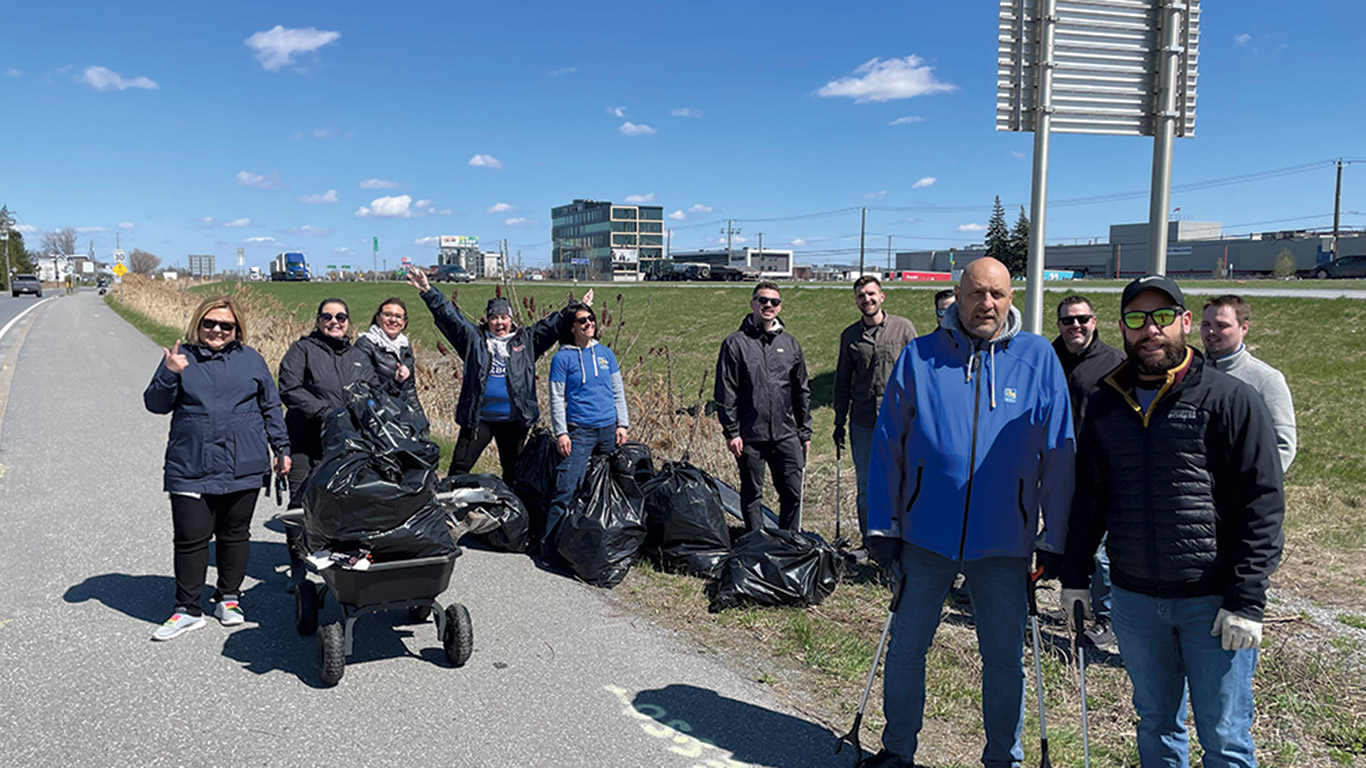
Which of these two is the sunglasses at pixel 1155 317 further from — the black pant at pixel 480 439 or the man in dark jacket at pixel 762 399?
the black pant at pixel 480 439

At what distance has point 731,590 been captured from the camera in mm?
5164

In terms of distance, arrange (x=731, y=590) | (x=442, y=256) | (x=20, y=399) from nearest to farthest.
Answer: (x=731, y=590) → (x=20, y=399) → (x=442, y=256)

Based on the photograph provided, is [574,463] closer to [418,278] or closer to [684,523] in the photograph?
[684,523]

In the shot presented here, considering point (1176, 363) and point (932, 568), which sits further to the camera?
point (932, 568)

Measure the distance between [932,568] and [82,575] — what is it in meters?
5.27

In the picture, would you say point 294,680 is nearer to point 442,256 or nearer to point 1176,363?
point 1176,363

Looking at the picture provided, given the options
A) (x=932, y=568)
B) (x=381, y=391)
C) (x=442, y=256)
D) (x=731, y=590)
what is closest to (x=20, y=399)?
(x=381, y=391)

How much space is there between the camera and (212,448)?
471cm

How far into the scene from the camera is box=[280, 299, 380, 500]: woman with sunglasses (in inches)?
221

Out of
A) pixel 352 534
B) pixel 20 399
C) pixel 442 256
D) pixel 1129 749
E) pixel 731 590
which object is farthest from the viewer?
pixel 442 256

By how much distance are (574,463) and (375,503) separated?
2.27 meters

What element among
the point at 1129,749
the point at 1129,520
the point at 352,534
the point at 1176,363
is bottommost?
the point at 1129,749

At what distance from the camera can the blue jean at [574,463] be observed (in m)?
6.16

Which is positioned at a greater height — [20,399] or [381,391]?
[381,391]
